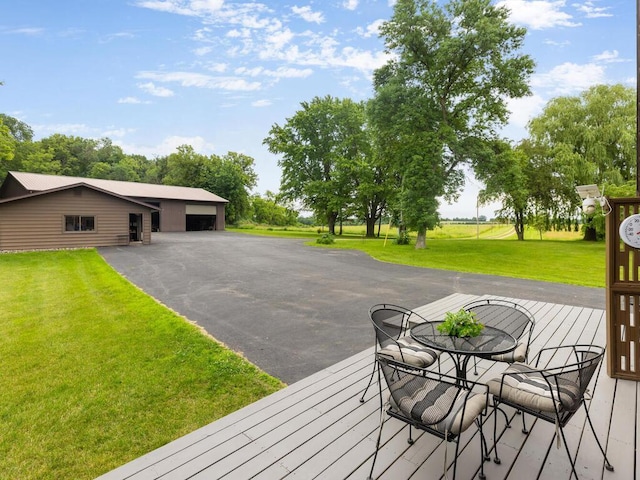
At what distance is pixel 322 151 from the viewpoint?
110 feet

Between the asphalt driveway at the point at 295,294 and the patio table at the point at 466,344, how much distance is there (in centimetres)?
158

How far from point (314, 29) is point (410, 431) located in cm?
1992

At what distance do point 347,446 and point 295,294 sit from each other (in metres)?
5.75

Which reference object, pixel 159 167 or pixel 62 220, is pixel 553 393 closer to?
pixel 62 220

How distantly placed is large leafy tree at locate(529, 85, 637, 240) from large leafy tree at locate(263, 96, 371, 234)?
15.1m

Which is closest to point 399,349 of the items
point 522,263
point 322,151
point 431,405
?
point 431,405

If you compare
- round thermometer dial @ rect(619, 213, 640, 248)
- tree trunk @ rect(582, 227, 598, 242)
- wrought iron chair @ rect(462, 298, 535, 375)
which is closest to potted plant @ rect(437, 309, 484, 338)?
wrought iron chair @ rect(462, 298, 535, 375)

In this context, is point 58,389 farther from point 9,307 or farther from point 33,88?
point 33,88

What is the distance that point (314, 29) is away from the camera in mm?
17484

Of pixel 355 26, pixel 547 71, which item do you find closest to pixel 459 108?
pixel 547 71

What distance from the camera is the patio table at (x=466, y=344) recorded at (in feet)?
8.55

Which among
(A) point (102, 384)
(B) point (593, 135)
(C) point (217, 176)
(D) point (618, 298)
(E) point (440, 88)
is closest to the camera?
(D) point (618, 298)

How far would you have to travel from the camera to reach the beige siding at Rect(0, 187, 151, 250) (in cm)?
1574

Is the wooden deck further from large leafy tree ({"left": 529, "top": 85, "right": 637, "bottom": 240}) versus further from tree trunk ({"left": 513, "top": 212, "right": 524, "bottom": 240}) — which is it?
tree trunk ({"left": 513, "top": 212, "right": 524, "bottom": 240})
